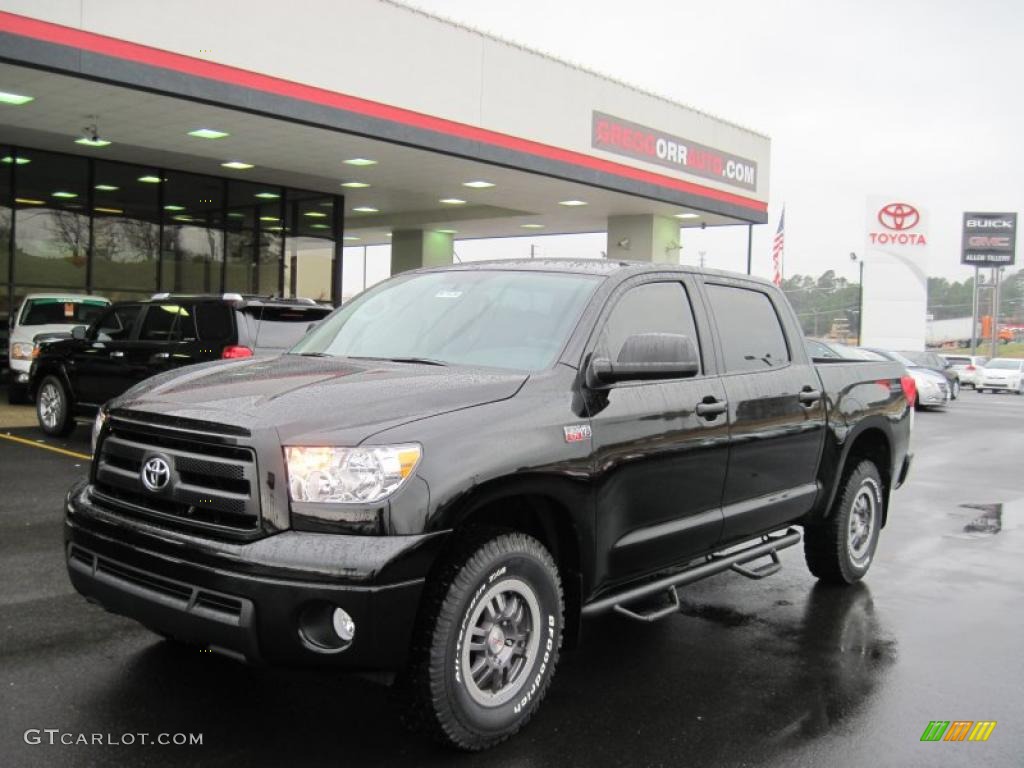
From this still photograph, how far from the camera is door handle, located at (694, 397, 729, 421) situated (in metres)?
4.72

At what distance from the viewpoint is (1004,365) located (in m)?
39.3

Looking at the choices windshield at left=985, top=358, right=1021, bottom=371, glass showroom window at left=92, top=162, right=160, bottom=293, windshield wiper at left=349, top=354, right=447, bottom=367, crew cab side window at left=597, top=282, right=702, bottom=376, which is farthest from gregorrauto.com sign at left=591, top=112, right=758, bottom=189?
windshield at left=985, top=358, right=1021, bottom=371

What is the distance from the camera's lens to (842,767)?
3664 millimetres

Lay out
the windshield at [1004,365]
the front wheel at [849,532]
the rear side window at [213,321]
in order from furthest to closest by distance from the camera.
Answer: the windshield at [1004,365] < the rear side window at [213,321] < the front wheel at [849,532]

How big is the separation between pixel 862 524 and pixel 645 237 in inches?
774

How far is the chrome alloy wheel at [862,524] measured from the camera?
633cm

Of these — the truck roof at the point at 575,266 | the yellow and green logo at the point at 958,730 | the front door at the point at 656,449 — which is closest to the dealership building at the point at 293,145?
the truck roof at the point at 575,266

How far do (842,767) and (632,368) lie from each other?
5.63 feet

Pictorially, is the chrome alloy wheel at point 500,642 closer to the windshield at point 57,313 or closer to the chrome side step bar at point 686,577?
the chrome side step bar at point 686,577

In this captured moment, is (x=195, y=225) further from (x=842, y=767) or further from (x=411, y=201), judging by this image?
(x=842, y=767)

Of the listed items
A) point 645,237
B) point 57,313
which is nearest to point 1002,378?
point 645,237

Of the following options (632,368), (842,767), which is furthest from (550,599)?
(842,767)

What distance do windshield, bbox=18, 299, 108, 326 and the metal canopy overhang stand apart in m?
2.93

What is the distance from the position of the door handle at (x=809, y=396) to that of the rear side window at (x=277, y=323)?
6.09 m
